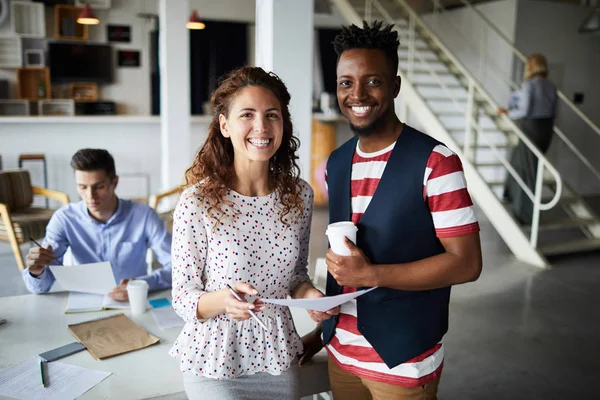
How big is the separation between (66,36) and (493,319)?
752cm

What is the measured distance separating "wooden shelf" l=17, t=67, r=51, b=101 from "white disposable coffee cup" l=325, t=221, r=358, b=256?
809cm

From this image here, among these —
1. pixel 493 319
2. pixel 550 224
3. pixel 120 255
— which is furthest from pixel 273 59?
pixel 550 224

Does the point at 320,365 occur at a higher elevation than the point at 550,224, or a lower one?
higher

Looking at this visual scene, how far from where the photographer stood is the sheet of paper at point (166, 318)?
207 cm

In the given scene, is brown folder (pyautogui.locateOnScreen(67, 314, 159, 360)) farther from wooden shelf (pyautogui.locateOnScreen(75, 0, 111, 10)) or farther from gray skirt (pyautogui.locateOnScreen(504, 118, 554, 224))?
wooden shelf (pyautogui.locateOnScreen(75, 0, 111, 10))

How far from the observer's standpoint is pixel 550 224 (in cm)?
604

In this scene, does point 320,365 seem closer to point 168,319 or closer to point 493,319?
point 168,319

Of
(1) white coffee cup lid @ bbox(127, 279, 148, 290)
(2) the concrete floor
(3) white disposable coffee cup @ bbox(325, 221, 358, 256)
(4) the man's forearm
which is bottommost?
(2) the concrete floor

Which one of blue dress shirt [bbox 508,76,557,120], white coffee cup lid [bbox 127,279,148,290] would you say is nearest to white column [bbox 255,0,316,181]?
white coffee cup lid [bbox 127,279,148,290]

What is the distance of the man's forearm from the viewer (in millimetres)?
1393

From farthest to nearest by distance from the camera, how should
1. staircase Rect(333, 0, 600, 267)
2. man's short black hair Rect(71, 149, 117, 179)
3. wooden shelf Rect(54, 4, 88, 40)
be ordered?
wooden shelf Rect(54, 4, 88, 40) → staircase Rect(333, 0, 600, 267) → man's short black hair Rect(71, 149, 117, 179)

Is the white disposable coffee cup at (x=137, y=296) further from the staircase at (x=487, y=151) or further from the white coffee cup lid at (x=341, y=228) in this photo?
the staircase at (x=487, y=151)

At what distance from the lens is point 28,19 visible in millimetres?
8039

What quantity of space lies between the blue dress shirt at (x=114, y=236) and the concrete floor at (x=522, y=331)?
74.7 inches
